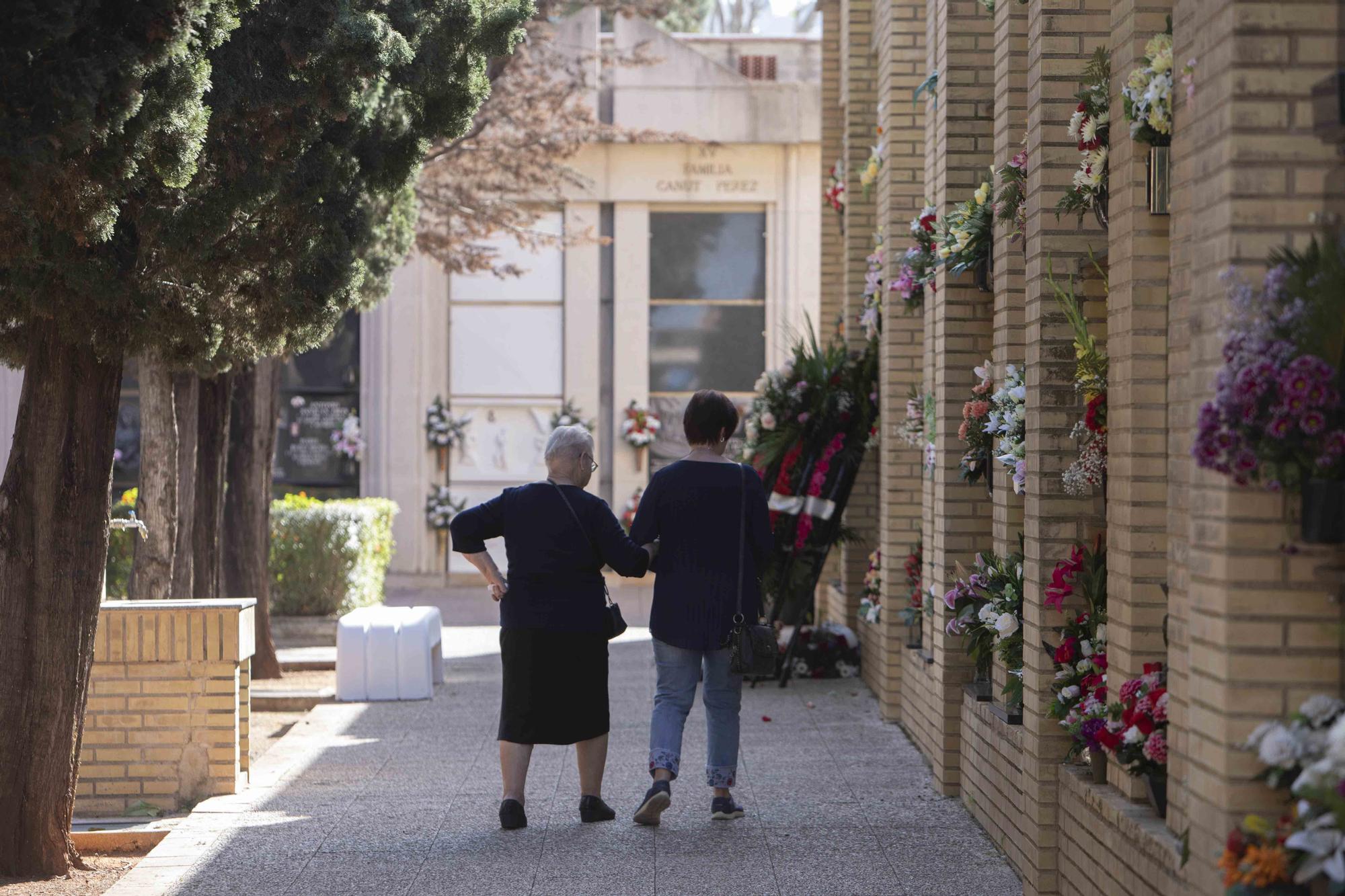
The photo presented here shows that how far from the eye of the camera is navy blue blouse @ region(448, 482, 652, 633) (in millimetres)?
6434

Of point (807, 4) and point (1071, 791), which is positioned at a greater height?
point (807, 4)

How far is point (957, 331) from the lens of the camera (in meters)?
7.46

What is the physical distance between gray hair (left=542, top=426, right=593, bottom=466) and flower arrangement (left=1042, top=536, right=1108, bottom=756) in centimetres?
214

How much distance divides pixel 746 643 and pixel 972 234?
2.11 m

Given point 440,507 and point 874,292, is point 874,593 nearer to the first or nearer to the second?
point 874,292

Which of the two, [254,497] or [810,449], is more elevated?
[810,449]

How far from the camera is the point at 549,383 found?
1980 centimetres

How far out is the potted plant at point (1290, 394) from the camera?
319cm

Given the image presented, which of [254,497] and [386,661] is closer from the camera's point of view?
[386,661]

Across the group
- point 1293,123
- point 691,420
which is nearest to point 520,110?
point 691,420

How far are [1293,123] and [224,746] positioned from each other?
→ 223 inches

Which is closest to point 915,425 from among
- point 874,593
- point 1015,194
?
point 874,593

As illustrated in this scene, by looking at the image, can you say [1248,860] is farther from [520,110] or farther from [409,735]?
[520,110]

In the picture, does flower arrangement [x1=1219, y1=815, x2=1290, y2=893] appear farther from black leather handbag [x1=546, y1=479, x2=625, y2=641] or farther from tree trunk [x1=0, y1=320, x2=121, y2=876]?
tree trunk [x1=0, y1=320, x2=121, y2=876]
